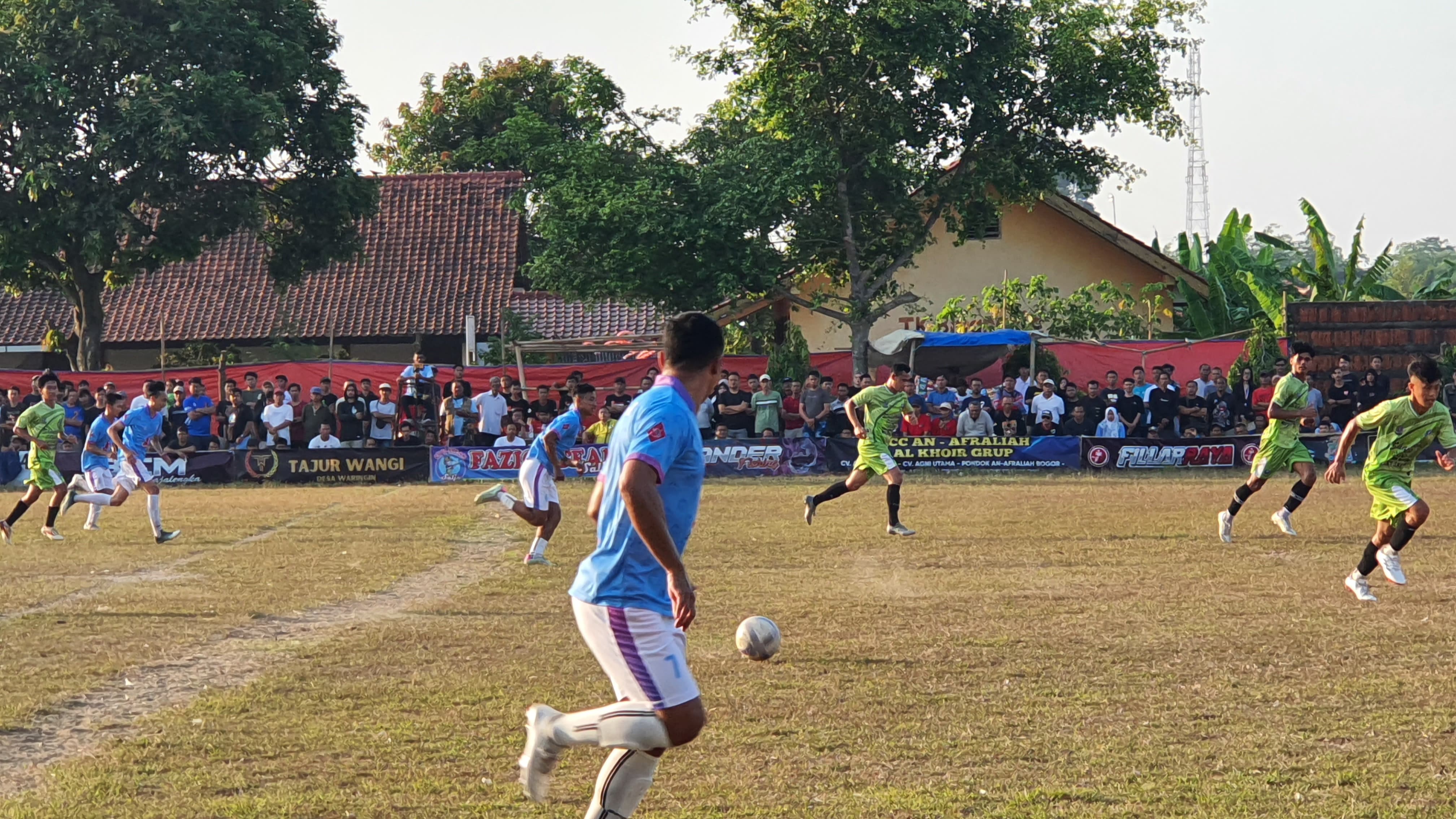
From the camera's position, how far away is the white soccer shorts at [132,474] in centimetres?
1670

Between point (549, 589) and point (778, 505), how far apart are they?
312 inches

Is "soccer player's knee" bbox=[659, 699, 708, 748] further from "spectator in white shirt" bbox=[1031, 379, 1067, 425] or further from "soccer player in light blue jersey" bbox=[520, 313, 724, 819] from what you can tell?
"spectator in white shirt" bbox=[1031, 379, 1067, 425]

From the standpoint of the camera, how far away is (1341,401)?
25703mm

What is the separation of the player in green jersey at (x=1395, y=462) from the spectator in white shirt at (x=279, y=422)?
19130 mm

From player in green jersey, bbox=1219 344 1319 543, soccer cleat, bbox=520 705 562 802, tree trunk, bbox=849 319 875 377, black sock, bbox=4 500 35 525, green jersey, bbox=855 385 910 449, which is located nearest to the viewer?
A: soccer cleat, bbox=520 705 562 802

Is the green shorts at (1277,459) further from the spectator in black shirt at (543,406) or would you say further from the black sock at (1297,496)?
the spectator in black shirt at (543,406)

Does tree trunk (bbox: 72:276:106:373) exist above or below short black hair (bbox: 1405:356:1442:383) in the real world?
above

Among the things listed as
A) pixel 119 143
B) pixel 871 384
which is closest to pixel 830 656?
pixel 871 384

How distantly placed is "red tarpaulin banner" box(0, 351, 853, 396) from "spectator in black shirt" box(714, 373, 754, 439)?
105 centimetres

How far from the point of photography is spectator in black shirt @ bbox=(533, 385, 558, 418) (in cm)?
2636

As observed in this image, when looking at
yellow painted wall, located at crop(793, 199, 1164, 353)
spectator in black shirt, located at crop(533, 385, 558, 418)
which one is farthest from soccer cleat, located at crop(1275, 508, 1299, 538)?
yellow painted wall, located at crop(793, 199, 1164, 353)

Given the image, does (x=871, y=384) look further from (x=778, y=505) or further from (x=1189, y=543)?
(x=1189, y=543)

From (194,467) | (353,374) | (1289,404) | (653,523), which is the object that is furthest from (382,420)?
(653,523)

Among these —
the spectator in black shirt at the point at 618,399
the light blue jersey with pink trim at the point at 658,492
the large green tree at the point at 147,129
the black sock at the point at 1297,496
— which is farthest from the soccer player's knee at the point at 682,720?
the large green tree at the point at 147,129
